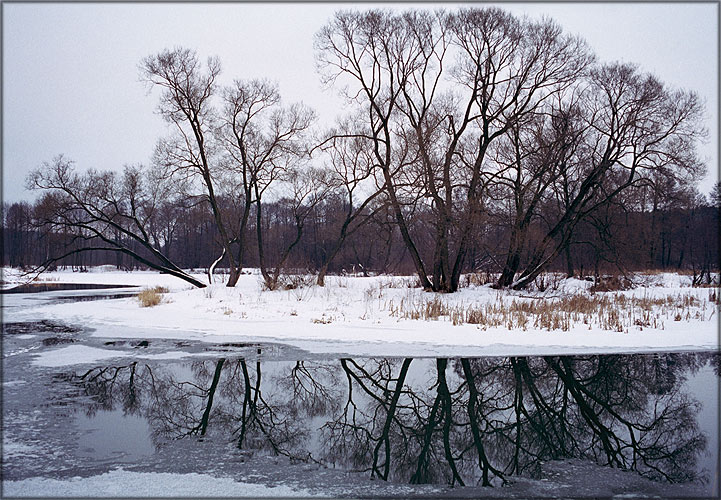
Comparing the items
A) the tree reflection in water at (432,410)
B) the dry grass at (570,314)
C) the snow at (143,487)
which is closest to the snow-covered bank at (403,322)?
the dry grass at (570,314)

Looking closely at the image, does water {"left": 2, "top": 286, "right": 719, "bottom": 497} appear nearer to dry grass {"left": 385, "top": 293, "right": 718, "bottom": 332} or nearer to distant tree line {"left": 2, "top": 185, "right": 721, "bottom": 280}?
dry grass {"left": 385, "top": 293, "right": 718, "bottom": 332}

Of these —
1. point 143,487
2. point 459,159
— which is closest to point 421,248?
point 459,159

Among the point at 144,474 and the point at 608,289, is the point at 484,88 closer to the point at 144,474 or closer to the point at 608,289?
the point at 608,289

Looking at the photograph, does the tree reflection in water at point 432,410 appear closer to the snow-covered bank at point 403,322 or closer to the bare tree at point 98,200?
the snow-covered bank at point 403,322

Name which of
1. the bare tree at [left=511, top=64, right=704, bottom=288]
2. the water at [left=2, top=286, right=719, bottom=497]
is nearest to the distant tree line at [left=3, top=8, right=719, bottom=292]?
the bare tree at [left=511, top=64, right=704, bottom=288]

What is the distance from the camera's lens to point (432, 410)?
6.97 m

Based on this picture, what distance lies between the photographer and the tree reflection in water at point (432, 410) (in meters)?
5.37

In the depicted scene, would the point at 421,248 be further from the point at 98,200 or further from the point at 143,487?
the point at 143,487

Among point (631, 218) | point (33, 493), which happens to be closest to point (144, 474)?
point (33, 493)

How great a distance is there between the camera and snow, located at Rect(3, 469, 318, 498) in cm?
438

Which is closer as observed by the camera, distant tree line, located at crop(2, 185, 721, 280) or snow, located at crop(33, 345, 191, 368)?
snow, located at crop(33, 345, 191, 368)

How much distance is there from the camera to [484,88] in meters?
21.2

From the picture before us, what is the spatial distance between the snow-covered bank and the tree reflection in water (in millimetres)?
1443

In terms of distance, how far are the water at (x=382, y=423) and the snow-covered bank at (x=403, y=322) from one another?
4.98 feet
